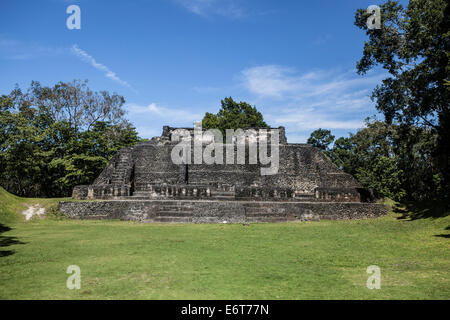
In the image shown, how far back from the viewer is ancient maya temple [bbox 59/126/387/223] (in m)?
13.3

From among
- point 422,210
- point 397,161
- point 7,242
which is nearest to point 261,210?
point 422,210

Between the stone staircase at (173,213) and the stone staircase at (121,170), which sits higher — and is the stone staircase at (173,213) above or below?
below

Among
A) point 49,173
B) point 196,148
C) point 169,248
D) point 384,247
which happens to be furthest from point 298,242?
Answer: point 49,173

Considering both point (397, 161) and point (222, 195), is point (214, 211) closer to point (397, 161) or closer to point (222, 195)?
point (222, 195)

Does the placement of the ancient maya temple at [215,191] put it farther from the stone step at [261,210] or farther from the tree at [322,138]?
the tree at [322,138]

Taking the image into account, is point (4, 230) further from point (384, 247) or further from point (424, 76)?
point (424, 76)

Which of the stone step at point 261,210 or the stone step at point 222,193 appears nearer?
the stone step at point 261,210

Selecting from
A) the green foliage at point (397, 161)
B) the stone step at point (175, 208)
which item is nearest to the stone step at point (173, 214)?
the stone step at point (175, 208)

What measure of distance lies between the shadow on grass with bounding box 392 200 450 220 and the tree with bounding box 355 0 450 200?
88 centimetres

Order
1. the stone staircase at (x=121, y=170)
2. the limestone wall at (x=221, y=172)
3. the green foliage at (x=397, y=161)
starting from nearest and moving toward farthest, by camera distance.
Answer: the green foliage at (x=397, y=161)
the stone staircase at (x=121, y=170)
the limestone wall at (x=221, y=172)

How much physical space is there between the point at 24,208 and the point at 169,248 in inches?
404

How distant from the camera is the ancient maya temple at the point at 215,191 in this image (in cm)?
1330

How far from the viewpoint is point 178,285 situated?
4.27m

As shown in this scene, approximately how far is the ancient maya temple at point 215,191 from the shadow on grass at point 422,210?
1.04 metres
